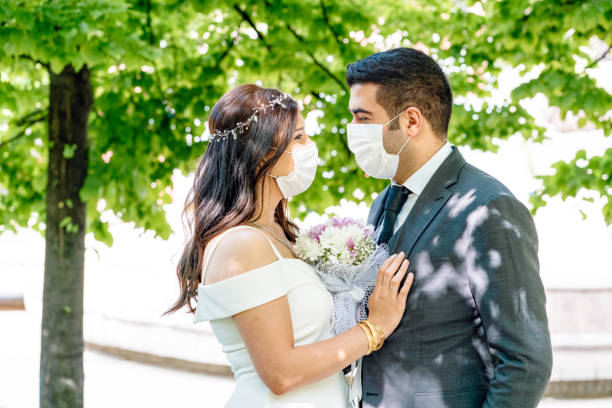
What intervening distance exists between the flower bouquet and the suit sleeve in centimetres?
50

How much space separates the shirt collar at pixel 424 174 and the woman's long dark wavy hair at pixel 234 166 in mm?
585

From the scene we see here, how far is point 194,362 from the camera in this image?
33.4 feet

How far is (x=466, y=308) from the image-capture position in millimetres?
2494

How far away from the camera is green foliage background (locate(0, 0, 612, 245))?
176 inches

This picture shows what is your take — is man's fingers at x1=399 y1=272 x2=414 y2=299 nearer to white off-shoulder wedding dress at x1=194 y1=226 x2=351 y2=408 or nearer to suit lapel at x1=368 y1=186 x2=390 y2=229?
white off-shoulder wedding dress at x1=194 y1=226 x2=351 y2=408

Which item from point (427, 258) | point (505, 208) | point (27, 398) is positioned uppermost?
point (505, 208)

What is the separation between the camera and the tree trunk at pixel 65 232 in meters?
5.05

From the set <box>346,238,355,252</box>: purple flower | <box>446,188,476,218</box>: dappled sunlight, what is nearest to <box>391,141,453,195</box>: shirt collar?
<box>446,188,476,218</box>: dappled sunlight

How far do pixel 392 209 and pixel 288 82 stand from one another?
252cm

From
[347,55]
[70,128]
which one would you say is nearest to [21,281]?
[70,128]

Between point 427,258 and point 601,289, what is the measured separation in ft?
25.4

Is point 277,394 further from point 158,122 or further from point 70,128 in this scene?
point 70,128

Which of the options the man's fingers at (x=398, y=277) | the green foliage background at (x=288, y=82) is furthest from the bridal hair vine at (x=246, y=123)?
the green foliage background at (x=288, y=82)

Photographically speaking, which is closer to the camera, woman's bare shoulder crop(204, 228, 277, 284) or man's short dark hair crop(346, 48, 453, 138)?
woman's bare shoulder crop(204, 228, 277, 284)
